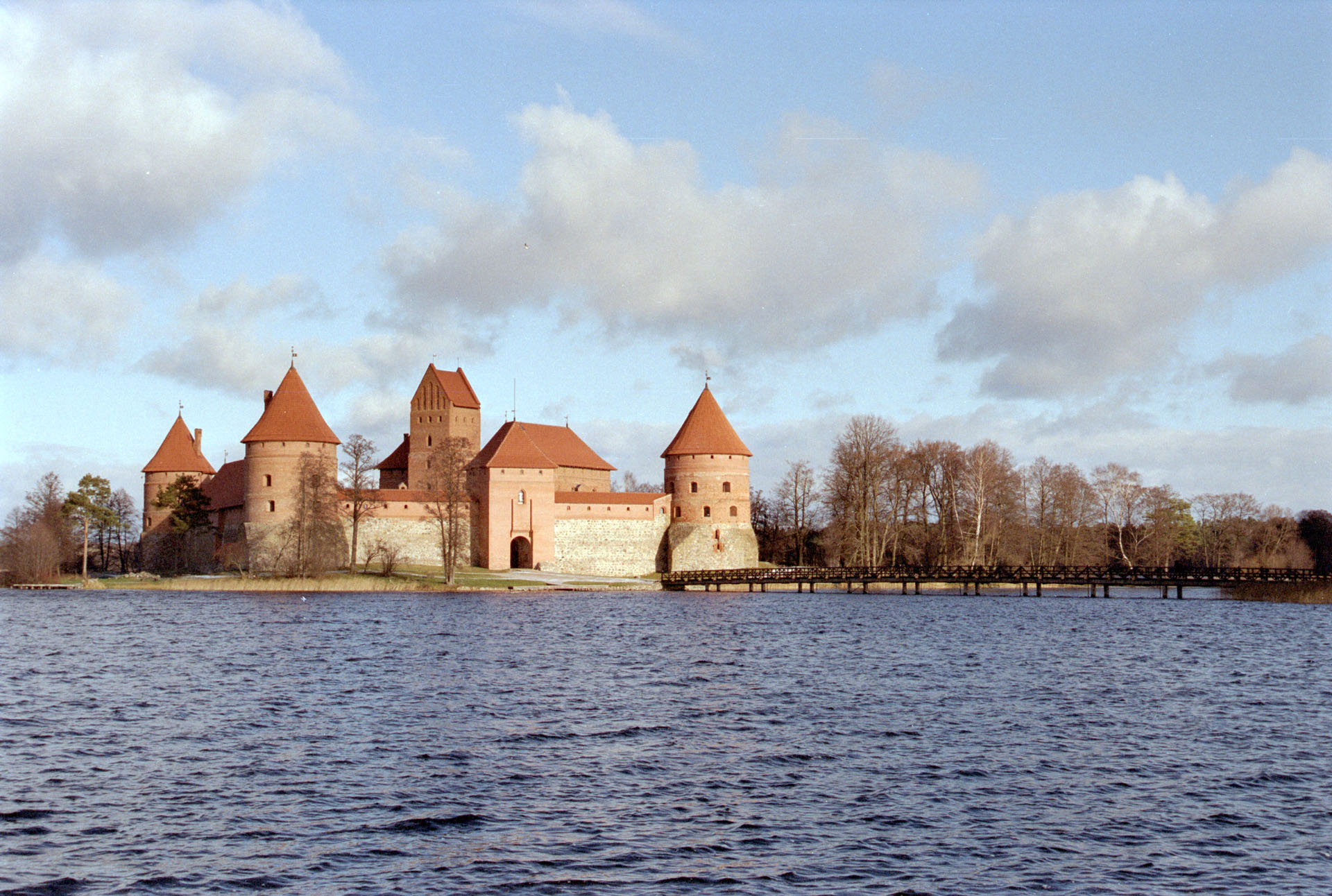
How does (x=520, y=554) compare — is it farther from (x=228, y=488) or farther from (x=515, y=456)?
(x=228, y=488)

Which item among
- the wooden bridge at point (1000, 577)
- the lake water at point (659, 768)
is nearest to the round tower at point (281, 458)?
the wooden bridge at point (1000, 577)

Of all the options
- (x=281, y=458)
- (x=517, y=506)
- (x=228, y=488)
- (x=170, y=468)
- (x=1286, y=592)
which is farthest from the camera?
(x=170, y=468)

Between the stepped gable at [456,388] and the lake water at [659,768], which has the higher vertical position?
the stepped gable at [456,388]

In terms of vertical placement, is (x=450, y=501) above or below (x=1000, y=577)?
above

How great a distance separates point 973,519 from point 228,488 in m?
40.2

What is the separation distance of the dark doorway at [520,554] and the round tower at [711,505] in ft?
25.0

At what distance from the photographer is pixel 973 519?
212ft

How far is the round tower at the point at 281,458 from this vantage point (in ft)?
185

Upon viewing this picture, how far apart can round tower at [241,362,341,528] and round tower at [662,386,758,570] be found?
17.8m

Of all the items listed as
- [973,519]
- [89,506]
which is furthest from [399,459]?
[973,519]

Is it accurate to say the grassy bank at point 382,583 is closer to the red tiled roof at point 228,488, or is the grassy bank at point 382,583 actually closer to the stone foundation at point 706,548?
the stone foundation at point 706,548

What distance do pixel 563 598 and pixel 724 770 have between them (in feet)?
116

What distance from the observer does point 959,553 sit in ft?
212

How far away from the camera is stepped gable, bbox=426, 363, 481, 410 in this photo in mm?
72625
